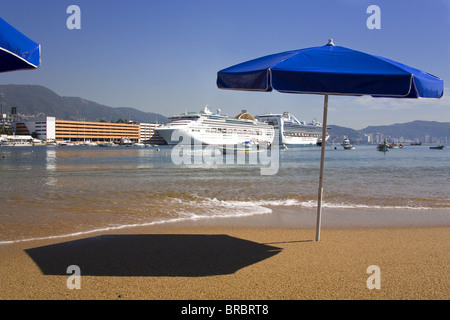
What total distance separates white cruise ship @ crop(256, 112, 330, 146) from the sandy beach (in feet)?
291

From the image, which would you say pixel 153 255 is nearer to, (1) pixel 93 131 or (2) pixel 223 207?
(2) pixel 223 207

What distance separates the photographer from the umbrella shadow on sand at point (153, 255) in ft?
10.4

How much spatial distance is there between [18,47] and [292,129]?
99313 mm

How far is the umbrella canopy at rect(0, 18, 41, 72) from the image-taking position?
8.47 feet

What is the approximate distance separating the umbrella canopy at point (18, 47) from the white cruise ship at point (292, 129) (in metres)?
90.5

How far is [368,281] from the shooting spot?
2.88m

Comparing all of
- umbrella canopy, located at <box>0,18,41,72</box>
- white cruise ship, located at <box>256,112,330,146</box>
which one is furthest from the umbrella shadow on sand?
white cruise ship, located at <box>256,112,330,146</box>

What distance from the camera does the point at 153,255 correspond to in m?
3.63

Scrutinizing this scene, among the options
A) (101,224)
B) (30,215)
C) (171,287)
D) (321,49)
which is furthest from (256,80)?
(30,215)

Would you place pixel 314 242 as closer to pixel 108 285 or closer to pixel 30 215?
pixel 108 285

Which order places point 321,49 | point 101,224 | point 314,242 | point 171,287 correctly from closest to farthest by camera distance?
point 171,287, point 321,49, point 314,242, point 101,224

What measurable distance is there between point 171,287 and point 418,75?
300cm

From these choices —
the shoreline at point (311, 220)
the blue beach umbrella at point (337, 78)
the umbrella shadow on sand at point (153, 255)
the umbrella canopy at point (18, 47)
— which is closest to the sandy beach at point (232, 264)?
the umbrella shadow on sand at point (153, 255)

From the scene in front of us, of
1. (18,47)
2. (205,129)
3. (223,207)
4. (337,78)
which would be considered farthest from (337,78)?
(205,129)
